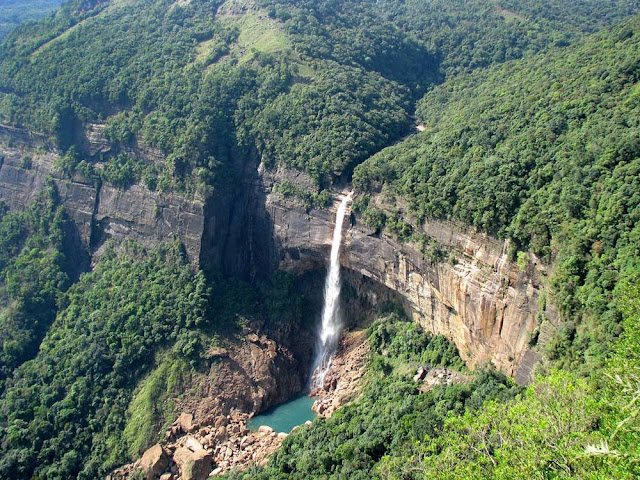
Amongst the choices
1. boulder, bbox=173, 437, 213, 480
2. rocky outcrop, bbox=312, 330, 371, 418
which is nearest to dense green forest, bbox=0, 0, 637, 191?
rocky outcrop, bbox=312, 330, 371, 418

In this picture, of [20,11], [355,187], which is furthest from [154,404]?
[20,11]

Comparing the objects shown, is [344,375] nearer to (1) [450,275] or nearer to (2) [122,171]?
(1) [450,275]

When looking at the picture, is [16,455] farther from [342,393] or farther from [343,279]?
[343,279]

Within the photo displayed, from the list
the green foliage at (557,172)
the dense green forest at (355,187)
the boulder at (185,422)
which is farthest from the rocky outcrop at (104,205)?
the green foliage at (557,172)

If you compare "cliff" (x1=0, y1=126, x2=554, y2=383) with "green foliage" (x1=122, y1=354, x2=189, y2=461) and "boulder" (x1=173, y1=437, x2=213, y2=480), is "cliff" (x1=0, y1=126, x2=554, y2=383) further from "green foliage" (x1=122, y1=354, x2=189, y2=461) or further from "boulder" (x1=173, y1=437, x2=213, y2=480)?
"boulder" (x1=173, y1=437, x2=213, y2=480)

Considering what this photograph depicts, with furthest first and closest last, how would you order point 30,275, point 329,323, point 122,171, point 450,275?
1. point 122,171
2. point 30,275
3. point 329,323
4. point 450,275

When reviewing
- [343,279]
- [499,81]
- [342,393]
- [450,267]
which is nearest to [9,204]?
[343,279]
